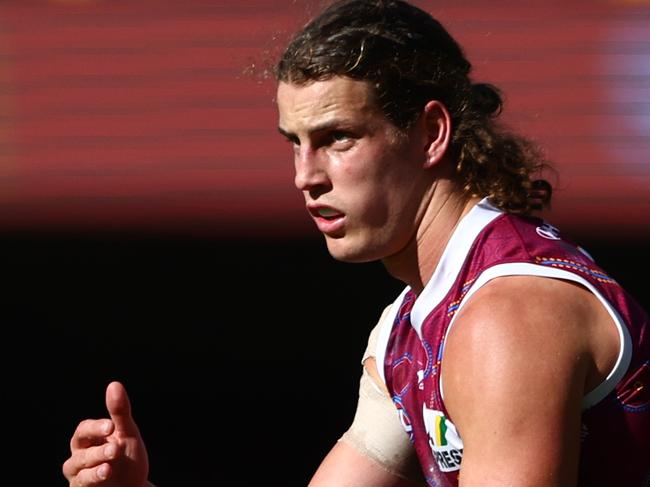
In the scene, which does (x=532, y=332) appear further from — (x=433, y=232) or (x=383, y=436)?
(x=383, y=436)

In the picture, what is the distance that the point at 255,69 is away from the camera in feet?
9.81

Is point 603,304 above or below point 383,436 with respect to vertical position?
above

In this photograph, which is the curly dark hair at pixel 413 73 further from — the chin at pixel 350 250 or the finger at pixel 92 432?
the finger at pixel 92 432

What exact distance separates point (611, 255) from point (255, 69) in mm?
2725

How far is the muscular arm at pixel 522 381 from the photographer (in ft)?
6.72

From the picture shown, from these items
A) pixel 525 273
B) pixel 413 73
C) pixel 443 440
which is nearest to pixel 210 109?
pixel 413 73

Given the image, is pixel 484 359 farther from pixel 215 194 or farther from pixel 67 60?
pixel 67 60

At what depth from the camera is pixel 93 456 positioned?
2.58 metres

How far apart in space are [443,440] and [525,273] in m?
0.39

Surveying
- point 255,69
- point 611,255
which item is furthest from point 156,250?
point 255,69

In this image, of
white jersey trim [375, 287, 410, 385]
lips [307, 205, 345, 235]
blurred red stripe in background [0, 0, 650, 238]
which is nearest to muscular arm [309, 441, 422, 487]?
white jersey trim [375, 287, 410, 385]

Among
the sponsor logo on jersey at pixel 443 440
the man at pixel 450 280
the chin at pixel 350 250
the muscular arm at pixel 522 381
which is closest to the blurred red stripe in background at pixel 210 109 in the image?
the man at pixel 450 280

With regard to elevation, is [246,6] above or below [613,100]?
above

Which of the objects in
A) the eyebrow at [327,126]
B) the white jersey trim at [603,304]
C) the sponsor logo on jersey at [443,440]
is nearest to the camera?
the white jersey trim at [603,304]
